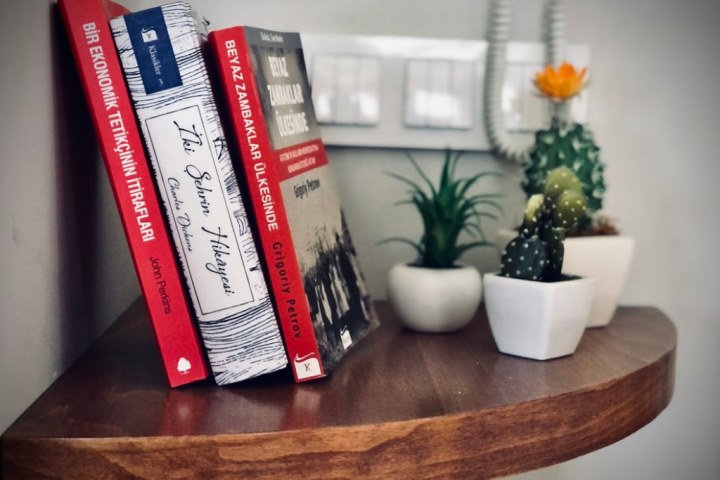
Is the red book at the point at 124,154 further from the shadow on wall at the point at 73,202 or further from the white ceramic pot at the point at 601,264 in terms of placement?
the white ceramic pot at the point at 601,264

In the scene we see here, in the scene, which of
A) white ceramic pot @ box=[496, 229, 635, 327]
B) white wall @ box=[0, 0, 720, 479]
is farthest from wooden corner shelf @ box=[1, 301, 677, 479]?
white wall @ box=[0, 0, 720, 479]

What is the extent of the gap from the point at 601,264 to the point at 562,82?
0.21 meters

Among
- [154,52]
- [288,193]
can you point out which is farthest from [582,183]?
[154,52]

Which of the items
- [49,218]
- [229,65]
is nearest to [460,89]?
[229,65]

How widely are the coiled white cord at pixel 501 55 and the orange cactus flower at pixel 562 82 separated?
10 cm

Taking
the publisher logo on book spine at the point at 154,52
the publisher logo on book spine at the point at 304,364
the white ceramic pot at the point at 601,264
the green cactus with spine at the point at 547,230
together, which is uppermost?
the publisher logo on book spine at the point at 154,52

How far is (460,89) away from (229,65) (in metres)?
0.45

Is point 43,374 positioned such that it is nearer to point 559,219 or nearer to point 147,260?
point 147,260

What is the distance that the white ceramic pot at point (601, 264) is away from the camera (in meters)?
0.80

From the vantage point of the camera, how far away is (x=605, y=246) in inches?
31.7

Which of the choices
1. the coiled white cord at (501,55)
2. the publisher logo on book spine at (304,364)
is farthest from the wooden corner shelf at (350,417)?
the coiled white cord at (501,55)

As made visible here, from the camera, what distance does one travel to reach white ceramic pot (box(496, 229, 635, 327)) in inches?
31.5

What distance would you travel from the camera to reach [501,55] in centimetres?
93

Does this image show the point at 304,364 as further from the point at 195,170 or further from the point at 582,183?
the point at 582,183
